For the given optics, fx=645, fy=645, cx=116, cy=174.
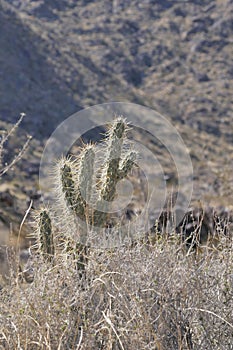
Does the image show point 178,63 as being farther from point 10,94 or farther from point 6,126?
point 6,126

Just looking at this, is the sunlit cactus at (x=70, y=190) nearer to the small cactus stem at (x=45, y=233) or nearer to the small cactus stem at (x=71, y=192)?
the small cactus stem at (x=71, y=192)

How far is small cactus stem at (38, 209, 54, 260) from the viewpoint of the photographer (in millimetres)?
4500

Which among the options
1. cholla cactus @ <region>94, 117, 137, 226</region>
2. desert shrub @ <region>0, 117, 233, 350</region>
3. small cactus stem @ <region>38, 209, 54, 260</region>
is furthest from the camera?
cholla cactus @ <region>94, 117, 137, 226</region>

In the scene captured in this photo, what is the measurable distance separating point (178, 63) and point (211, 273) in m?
32.4

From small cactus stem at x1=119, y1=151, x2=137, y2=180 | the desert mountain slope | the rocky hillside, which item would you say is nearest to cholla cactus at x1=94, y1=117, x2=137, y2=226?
small cactus stem at x1=119, y1=151, x2=137, y2=180

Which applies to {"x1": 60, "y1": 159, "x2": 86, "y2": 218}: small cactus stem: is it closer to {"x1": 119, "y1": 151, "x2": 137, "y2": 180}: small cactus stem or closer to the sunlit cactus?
the sunlit cactus

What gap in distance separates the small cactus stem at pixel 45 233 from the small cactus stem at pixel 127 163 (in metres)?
0.63

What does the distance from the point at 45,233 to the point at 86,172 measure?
1.69 ft

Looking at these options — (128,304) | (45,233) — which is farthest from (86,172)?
(128,304)

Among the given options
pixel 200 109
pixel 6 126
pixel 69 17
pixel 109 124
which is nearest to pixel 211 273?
pixel 109 124

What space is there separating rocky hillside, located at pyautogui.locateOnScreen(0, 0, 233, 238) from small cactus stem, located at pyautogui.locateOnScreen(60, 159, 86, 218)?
18448 millimetres

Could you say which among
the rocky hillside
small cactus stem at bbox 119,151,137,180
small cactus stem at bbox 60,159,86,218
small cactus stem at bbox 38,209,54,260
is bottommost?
small cactus stem at bbox 38,209,54,260

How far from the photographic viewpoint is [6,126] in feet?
75.0

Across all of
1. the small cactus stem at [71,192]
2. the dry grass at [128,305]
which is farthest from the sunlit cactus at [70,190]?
the dry grass at [128,305]
